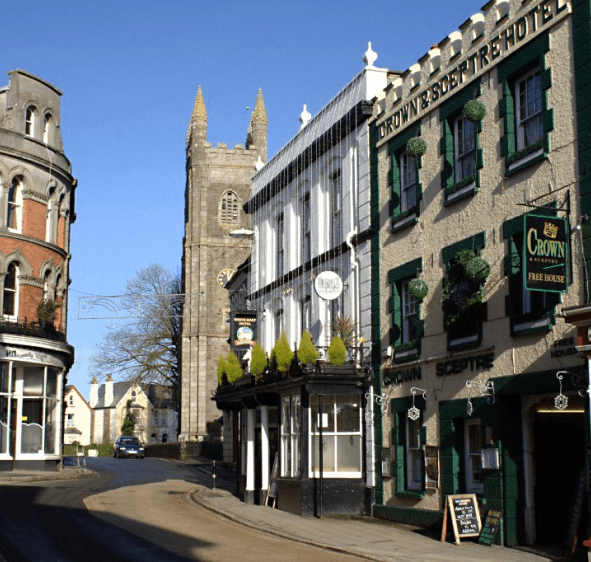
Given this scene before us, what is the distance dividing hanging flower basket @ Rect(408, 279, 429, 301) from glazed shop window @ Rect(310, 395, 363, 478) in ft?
14.3

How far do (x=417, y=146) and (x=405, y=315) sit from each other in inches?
156

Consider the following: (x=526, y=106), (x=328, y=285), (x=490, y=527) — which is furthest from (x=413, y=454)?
(x=526, y=106)

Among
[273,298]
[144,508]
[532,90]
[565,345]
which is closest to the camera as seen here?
[565,345]

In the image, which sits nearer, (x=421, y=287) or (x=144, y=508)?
(x=421, y=287)

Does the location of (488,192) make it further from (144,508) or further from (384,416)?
(144,508)

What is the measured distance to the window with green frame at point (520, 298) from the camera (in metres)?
15.9

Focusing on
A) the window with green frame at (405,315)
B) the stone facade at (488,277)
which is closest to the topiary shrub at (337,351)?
the stone facade at (488,277)

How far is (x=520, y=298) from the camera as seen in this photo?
55.3ft

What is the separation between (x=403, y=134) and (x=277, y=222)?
977 centimetres

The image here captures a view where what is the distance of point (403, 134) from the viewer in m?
21.7

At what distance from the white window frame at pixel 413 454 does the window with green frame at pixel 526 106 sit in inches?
259

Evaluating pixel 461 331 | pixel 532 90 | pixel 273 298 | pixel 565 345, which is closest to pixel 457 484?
pixel 461 331

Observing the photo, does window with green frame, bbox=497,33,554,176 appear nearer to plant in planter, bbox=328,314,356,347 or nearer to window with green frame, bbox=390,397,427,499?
window with green frame, bbox=390,397,427,499

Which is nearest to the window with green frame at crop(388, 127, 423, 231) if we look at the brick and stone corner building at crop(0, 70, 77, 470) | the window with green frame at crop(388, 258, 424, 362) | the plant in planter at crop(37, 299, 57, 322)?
the window with green frame at crop(388, 258, 424, 362)
